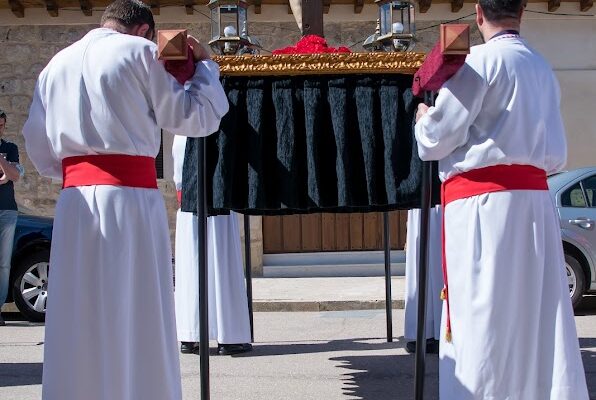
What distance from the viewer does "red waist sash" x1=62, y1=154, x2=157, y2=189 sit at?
4332 millimetres

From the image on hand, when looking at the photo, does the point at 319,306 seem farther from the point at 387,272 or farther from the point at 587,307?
the point at 387,272

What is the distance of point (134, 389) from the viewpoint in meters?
4.33

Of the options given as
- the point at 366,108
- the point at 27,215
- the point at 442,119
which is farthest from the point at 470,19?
the point at 442,119

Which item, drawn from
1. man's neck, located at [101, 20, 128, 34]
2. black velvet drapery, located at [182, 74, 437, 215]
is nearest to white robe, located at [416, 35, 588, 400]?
black velvet drapery, located at [182, 74, 437, 215]

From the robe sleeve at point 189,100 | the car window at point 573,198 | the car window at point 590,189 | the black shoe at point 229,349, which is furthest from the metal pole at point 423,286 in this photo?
the car window at point 590,189

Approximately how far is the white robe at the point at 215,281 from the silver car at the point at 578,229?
4.31m

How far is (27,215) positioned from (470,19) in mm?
7751

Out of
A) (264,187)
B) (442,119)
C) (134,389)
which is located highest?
(442,119)

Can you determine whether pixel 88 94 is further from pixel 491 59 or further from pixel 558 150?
pixel 558 150

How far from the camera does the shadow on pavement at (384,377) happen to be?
6.13 metres

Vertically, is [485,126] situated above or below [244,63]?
below

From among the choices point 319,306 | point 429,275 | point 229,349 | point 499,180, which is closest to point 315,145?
point 499,180

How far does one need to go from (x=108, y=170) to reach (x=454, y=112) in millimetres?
1532

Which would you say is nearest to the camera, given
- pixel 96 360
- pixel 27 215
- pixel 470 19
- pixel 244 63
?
pixel 96 360
